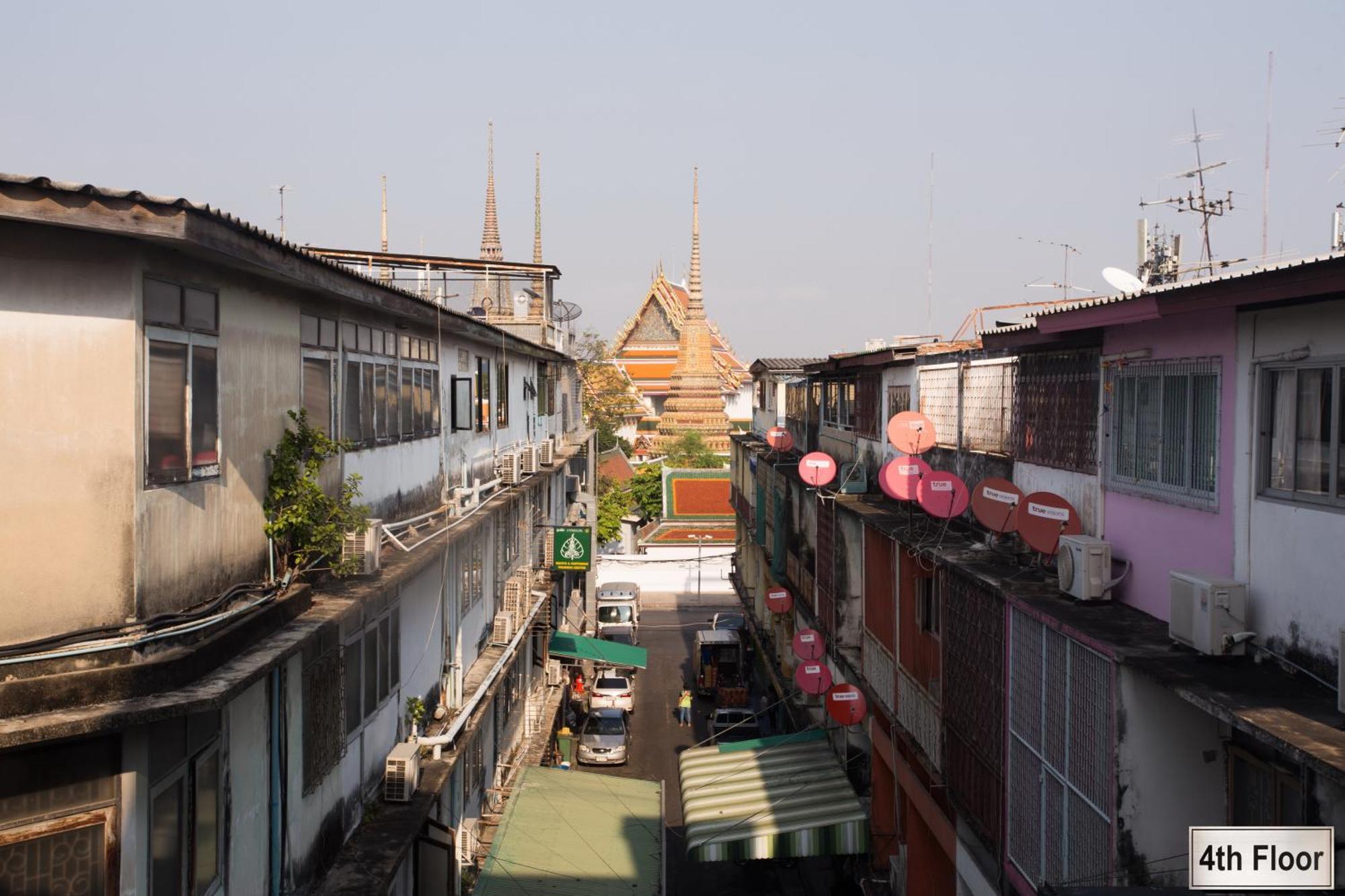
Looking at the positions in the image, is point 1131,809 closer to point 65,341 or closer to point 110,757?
point 110,757

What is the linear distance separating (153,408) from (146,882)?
98.8 inches

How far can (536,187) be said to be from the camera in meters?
55.5

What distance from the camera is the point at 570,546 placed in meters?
23.4

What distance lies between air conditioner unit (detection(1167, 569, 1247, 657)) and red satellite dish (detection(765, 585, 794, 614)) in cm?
1537

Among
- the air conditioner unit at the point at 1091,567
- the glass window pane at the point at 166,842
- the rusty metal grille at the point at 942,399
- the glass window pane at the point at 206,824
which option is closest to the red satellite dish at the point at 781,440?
the rusty metal grille at the point at 942,399

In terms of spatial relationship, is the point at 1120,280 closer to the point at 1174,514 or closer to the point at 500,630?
the point at 1174,514

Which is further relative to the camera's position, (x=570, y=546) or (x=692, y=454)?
(x=692, y=454)

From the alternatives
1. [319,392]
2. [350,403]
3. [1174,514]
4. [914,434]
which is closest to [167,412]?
[319,392]

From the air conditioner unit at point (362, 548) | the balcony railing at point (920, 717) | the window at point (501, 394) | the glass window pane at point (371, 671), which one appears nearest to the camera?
the air conditioner unit at point (362, 548)

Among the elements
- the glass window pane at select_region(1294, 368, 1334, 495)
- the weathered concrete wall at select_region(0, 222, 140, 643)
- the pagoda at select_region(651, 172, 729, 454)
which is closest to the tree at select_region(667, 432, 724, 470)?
the pagoda at select_region(651, 172, 729, 454)

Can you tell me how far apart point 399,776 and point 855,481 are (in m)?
8.61

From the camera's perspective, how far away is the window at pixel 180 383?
6.14 meters

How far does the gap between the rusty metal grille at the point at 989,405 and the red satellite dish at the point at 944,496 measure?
519 millimetres

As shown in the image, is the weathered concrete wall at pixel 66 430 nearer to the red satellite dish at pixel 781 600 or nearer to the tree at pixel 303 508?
the tree at pixel 303 508
